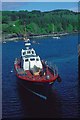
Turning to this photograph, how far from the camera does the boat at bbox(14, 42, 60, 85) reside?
10.7 meters

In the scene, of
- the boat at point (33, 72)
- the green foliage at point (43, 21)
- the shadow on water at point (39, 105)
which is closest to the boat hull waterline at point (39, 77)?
the boat at point (33, 72)

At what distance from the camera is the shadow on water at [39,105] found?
914cm

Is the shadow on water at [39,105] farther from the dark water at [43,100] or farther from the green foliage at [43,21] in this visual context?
the green foliage at [43,21]

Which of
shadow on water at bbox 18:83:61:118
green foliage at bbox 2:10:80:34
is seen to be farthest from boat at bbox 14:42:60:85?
green foliage at bbox 2:10:80:34

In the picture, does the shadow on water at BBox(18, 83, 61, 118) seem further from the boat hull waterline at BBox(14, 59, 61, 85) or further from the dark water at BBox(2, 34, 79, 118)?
the boat hull waterline at BBox(14, 59, 61, 85)

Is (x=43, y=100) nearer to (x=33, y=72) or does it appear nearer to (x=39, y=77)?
(x=39, y=77)

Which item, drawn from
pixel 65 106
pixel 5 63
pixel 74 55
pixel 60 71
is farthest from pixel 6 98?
pixel 74 55

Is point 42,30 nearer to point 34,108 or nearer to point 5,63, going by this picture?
point 5,63

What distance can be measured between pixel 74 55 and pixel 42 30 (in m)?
15.0

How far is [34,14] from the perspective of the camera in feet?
115

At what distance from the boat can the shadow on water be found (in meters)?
0.38

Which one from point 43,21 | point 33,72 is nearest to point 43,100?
point 33,72

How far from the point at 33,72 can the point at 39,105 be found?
180 centimetres

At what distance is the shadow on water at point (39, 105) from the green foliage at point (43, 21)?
72.4 feet
